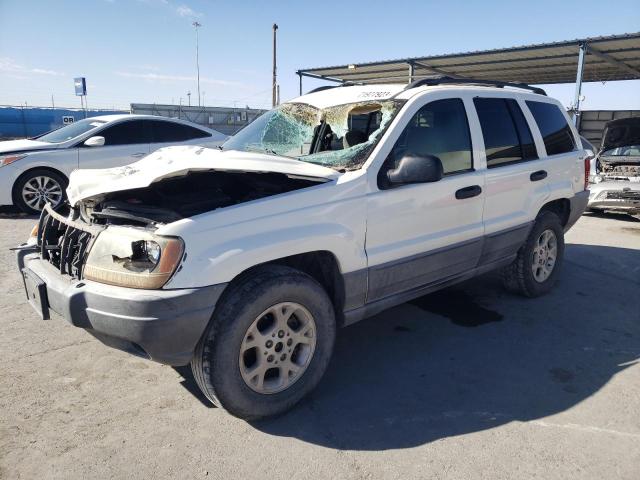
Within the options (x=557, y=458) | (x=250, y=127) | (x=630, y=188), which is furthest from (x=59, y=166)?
(x=630, y=188)

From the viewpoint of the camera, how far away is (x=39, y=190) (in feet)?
25.7

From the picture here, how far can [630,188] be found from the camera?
841 cm

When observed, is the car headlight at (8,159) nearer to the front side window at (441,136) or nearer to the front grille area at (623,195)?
the front side window at (441,136)

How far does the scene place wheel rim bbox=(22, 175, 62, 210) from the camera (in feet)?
25.5

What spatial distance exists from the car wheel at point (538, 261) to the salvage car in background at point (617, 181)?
4753mm

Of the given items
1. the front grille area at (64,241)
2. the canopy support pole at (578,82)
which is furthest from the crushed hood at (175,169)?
the canopy support pole at (578,82)

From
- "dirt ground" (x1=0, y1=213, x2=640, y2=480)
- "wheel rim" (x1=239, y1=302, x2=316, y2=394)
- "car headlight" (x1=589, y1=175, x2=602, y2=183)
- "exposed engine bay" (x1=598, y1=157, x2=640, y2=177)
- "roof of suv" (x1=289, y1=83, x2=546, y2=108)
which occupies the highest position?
"roof of suv" (x1=289, y1=83, x2=546, y2=108)

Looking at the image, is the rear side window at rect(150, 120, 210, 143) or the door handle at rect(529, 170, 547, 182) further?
the rear side window at rect(150, 120, 210, 143)

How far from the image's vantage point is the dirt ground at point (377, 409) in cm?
232

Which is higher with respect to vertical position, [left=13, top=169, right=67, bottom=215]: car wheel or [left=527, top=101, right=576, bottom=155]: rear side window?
[left=527, top=101, right=576, bottom=155]: rear side window

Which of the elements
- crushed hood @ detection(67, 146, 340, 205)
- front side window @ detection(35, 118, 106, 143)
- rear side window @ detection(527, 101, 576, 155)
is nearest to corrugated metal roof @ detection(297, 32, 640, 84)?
front side window @ detection(35, 118, 106, 143)

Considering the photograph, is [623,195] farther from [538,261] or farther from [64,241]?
[64,241]

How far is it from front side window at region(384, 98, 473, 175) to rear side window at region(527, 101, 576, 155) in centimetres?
119

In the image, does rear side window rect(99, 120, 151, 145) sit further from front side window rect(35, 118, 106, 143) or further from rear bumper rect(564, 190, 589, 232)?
rear bumper rect(564, 190, 589, 232)
